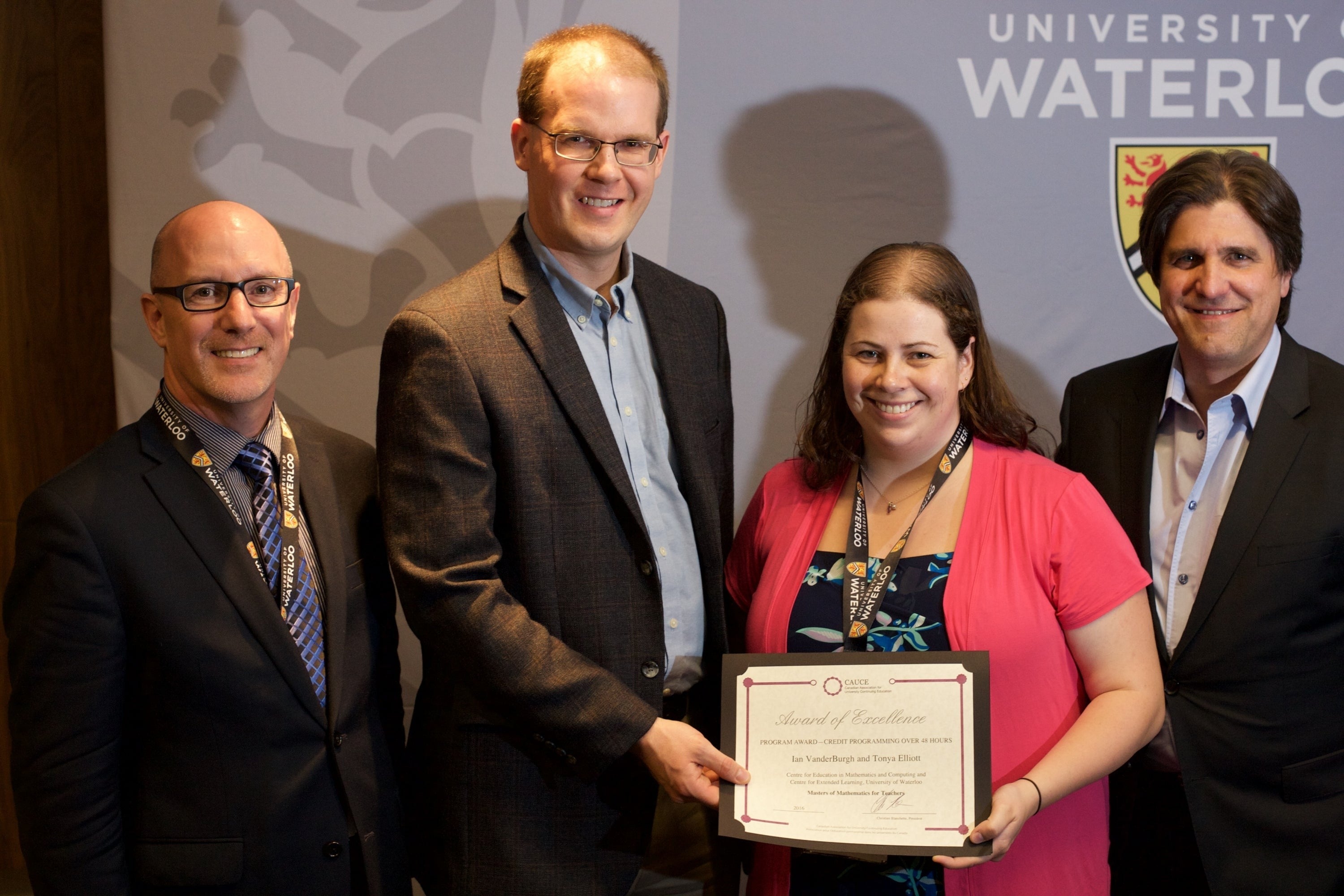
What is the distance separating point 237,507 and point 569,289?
763 mm

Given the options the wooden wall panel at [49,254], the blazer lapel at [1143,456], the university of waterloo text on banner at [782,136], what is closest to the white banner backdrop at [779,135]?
the university of waterloo text on banner at [782,136]

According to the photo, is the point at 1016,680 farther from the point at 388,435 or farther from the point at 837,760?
the point at 388,435

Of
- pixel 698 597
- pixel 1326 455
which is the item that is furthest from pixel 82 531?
pixel 1326 455

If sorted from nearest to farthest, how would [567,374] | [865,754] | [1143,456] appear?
[865,754] < [567,374] < [1143,456]

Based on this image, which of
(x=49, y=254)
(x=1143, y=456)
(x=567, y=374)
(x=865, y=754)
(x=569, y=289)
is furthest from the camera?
(x=49, y=254)

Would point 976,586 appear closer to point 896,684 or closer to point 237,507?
point 896,684

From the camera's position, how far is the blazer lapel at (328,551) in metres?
1.98

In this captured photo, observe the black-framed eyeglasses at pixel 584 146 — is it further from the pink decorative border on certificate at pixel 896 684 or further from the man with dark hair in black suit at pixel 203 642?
the pink decorative border on certificate at pixel 896 684

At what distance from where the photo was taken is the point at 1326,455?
2121 millimetres

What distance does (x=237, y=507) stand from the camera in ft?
6.44

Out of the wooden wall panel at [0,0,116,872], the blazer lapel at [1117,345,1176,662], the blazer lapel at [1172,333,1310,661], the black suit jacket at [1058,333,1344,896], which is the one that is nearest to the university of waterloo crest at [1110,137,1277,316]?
the blazer lapel at [1117,345,1176,662]

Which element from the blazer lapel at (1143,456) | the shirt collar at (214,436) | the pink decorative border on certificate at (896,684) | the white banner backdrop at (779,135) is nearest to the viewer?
the pink decorative border on certificate at (896,684)

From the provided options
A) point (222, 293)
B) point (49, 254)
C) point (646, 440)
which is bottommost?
point (646, 440)

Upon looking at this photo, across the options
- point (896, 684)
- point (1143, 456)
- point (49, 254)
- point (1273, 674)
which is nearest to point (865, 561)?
point (896, 684)
